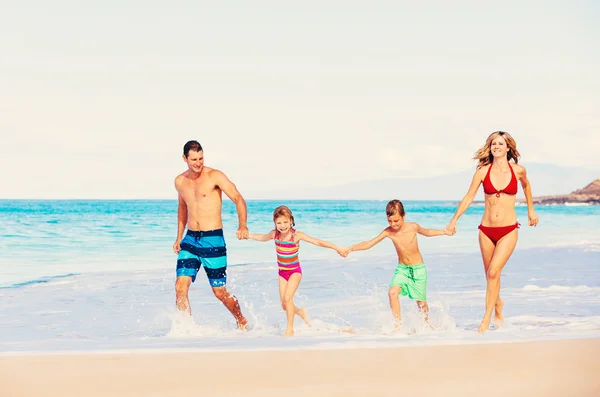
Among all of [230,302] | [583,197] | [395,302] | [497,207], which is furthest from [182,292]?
[583,197]

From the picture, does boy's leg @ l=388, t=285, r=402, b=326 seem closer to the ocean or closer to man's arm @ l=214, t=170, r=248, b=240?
the ocean

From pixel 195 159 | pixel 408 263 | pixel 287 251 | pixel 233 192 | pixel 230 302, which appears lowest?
pixel 230 302

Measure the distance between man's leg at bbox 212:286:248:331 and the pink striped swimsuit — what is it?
56 cm

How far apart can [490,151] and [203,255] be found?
2900mm

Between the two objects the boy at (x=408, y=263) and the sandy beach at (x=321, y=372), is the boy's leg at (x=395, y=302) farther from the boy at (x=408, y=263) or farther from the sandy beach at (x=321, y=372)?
the sandy beach at (x=321, y=372)

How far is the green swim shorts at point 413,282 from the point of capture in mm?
7773

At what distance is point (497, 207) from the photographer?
24.1 feet

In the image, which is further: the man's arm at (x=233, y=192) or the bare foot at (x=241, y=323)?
the bare foot at (x=241, y=323)

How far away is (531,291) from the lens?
36.1 ft

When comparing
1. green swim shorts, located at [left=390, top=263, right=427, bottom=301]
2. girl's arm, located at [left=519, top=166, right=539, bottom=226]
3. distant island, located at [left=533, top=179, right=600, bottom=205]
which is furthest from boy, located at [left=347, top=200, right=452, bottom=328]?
distant island, located at [left=533, top=179, right=600, bottom=205]

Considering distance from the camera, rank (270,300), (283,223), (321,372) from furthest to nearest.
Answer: (270,300)
(283,223)
(321,372)

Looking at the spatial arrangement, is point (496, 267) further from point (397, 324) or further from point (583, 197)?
point (583, 197)

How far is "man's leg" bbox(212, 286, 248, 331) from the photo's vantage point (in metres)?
7.72

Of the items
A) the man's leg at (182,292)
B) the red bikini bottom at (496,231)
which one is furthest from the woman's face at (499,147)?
the man's leg at (182,292)
